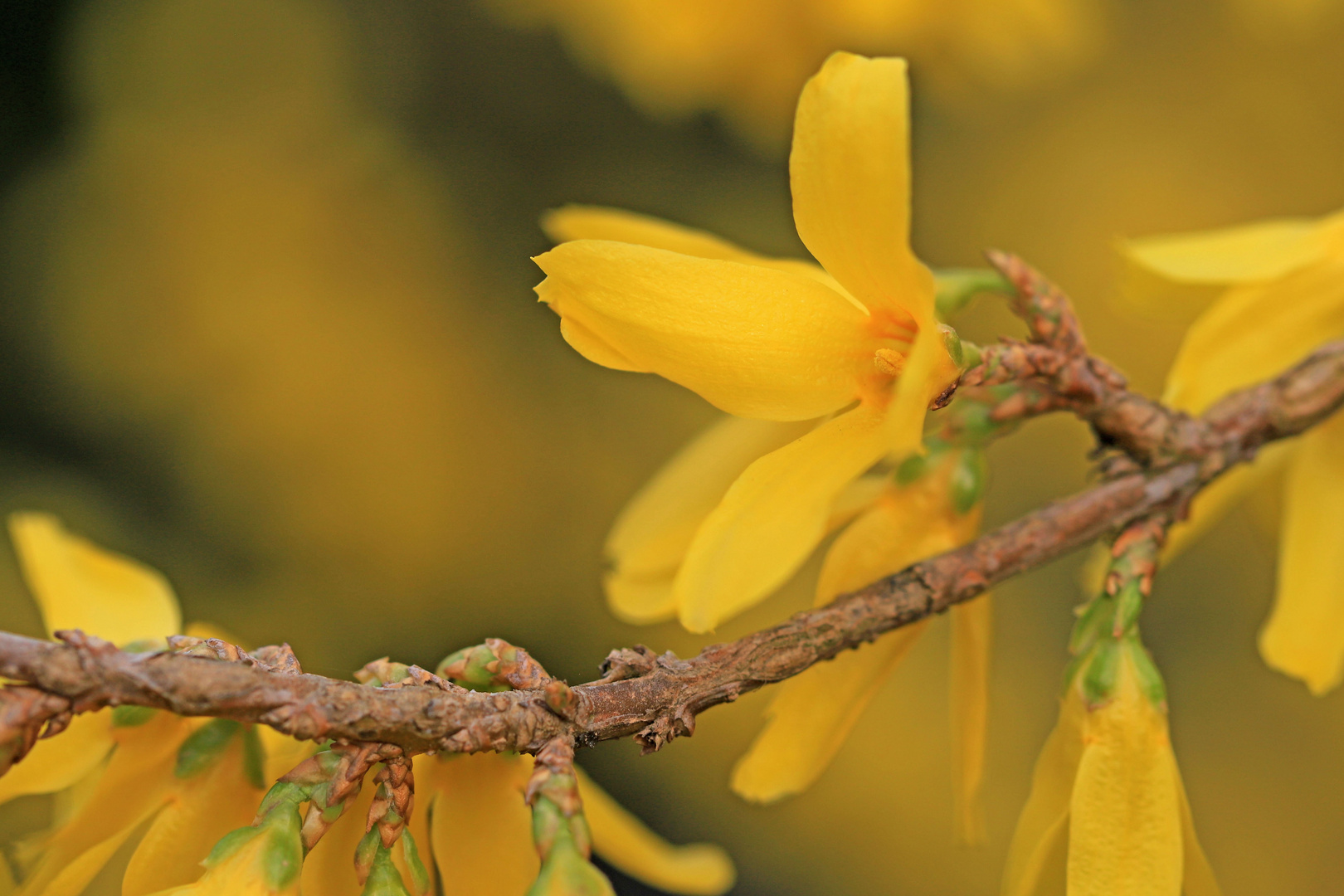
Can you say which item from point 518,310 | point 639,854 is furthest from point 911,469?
point 518,310

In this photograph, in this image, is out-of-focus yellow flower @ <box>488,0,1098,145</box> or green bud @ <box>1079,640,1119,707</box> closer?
green bud @ <box>1079,640,1119,707</box>

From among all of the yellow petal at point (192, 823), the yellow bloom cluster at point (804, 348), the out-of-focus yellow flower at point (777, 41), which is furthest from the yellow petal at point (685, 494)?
the out-of-focus yellow flower at point (777, 41)

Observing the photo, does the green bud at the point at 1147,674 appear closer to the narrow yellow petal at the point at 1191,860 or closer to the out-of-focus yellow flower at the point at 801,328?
the narrow yellow petal at the point at 1191,860

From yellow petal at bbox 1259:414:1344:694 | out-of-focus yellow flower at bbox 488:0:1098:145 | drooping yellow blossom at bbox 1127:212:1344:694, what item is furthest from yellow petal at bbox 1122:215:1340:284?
out-of-focus yellow flower at bbox 488:0:1098:145

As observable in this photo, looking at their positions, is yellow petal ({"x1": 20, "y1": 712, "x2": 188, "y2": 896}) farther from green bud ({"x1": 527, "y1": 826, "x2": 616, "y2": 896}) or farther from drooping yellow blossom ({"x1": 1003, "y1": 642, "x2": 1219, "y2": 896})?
drooping yellow blossom ({"x1": 1003, "y1": 642, "x2": 1219, "y2": 896})

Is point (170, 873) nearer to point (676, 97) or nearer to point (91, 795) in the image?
point (91, 795)
